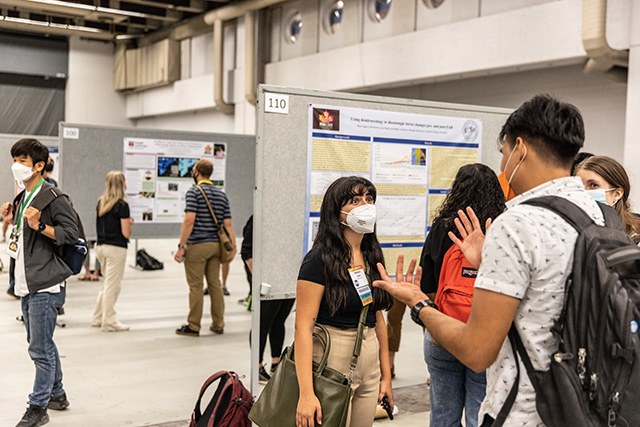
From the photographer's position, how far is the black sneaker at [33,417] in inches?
151

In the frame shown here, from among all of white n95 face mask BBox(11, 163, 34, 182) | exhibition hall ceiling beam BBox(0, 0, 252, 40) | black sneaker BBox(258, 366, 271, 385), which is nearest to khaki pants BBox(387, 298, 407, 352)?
black sneaker BBox(258, 366, 271, 385)

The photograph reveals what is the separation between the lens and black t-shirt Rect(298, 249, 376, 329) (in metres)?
2.48

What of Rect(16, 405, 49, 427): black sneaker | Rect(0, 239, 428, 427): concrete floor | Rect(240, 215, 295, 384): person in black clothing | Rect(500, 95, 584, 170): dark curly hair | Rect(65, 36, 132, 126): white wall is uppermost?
Rect(65, 36, 132, 126): white wall

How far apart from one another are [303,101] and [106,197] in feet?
11.1

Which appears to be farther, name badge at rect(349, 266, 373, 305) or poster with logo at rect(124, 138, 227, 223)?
poster with logo at rect(124, 138, 227, 223)

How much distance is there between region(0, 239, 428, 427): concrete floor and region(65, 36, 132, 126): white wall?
479 inches

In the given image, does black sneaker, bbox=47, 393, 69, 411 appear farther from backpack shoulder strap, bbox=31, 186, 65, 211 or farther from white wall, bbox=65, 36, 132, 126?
white wall, bbox=65, 36, 132, 126

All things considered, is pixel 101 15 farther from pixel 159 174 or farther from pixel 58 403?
pixel 58 403

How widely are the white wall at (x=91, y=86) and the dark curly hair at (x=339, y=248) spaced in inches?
707

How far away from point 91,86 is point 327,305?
740 inches

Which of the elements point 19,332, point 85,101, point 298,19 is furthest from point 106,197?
point 85,101

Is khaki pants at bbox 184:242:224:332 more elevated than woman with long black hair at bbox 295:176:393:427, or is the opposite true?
woman with long black hair at bbox 295:176:393:427

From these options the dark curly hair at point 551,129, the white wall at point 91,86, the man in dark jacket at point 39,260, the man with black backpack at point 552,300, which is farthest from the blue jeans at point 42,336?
the white wall at point 91,86

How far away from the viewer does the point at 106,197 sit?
6512 millimetres
